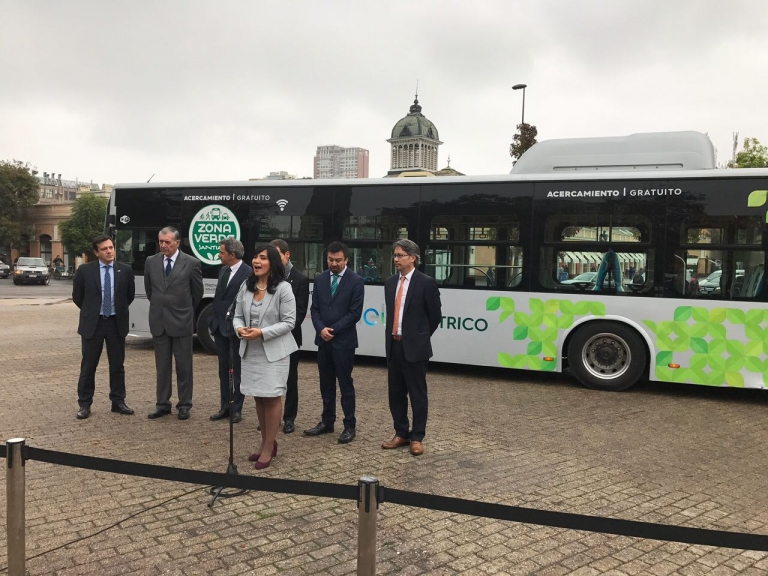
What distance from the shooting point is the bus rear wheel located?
853 cm

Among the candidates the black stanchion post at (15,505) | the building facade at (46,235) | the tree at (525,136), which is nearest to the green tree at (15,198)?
the building facade at (46,235)

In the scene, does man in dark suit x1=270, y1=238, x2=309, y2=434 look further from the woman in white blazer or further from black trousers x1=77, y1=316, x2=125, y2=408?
black trousers x1=77, y1=316, x2=125, y2=408

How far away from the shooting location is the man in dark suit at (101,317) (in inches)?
264

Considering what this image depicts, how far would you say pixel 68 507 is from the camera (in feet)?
14.1

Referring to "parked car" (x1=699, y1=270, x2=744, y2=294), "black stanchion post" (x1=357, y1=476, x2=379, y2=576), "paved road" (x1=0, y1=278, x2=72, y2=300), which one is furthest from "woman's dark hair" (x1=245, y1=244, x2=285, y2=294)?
"paved road" (x1=0, y1=278, x2=72, y2=300)

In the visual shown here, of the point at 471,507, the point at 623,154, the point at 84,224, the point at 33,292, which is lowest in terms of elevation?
the point at 33,292

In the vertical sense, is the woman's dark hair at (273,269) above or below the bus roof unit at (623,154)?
below

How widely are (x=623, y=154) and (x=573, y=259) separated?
1681mm

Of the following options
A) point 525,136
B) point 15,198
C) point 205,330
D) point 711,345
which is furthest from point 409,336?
point 15,198

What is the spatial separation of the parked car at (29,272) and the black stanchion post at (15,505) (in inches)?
1661

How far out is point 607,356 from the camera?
8727mm

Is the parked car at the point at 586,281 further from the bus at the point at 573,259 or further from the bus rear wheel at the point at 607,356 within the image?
the bus rear wheel at the point at 607,356

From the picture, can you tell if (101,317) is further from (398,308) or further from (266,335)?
(398,308)

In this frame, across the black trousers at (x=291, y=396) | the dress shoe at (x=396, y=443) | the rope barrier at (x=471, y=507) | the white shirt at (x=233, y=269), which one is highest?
the white shirt at (x=233, y=269)
